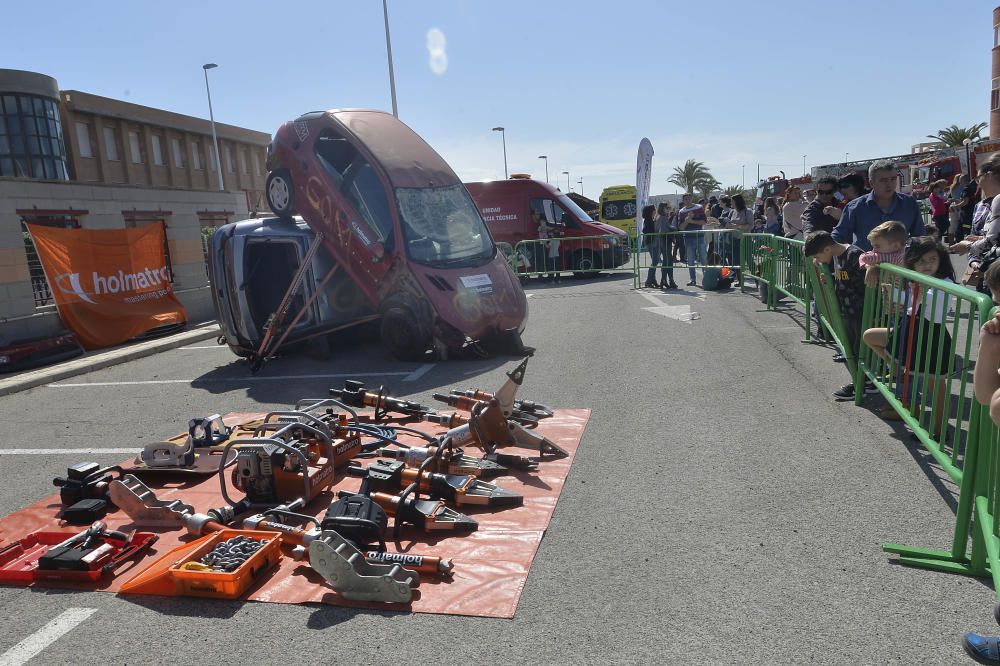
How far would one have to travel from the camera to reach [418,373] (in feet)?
29.6

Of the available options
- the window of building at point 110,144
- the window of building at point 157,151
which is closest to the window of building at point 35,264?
the window of building at point 110,144

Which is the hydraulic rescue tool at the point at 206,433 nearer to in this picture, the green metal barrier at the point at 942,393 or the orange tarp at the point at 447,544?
the orange tarp at the point at 447,544

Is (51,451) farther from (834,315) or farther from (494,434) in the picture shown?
(834,315)

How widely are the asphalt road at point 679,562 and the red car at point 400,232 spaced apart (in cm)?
184

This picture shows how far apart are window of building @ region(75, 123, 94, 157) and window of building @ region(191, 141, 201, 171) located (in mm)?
8225

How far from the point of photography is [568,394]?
7.52 meters

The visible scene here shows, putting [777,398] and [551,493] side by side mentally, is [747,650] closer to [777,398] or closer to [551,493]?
[551,493]

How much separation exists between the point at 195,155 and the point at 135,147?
5.57 meters

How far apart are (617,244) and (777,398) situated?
13.8 metres

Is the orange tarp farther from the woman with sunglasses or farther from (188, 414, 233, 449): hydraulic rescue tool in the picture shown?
the woman with sunglasses

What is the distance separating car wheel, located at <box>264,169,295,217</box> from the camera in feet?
33.9

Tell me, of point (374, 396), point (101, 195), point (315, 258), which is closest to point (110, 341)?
point (101, 195)

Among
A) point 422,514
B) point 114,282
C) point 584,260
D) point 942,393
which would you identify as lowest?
point 422,514

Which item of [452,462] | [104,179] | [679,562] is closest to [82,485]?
[452,462]
